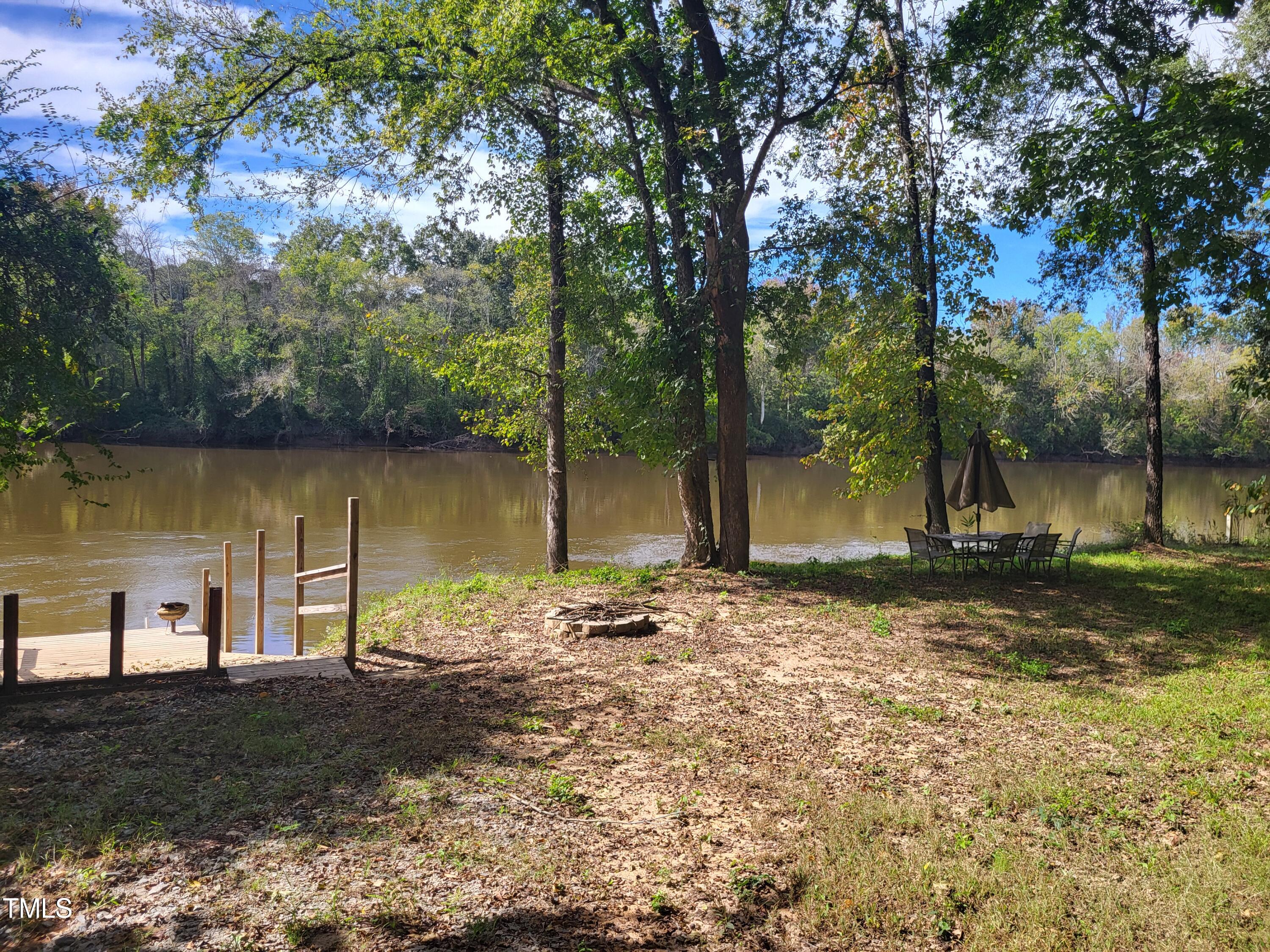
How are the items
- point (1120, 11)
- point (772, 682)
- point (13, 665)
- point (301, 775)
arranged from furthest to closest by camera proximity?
point (1120, 11) < point (772, 682) < point (13, 665) < point (301, 775)

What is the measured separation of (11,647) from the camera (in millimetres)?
6543

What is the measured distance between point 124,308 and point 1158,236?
49.0ft

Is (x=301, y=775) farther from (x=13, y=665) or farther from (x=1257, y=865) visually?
(x=1257, y=865)

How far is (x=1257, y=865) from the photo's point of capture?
3.98m

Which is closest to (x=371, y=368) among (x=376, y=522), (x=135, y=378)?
(x=135, y=378)

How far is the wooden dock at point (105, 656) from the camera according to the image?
761 centimetres

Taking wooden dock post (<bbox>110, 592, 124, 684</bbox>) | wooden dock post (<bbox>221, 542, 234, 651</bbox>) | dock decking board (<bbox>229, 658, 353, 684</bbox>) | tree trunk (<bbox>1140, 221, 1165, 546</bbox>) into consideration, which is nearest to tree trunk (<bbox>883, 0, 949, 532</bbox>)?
tree trunk (<bbox>1140, 221, 1165, 546</bbox>)

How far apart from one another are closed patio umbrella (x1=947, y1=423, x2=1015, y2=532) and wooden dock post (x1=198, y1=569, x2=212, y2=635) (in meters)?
10.5

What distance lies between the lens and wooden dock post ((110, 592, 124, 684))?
683cm

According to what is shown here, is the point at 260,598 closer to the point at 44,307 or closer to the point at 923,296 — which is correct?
the point at 44,307

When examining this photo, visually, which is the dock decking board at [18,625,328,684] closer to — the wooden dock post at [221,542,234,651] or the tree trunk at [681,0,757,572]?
the wooden dock post at [221,542,234,651]

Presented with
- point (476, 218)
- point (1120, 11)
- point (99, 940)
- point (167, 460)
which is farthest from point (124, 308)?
point (167, 460)

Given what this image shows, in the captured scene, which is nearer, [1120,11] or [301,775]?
[301,775]

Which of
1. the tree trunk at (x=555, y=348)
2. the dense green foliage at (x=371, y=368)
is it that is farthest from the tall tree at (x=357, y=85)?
the dense green foliage at (x=371, y=368)
